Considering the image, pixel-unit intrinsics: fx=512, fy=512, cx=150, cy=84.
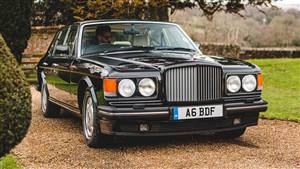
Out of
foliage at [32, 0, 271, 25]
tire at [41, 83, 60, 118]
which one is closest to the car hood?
tire at [41, 83, 60, 118]

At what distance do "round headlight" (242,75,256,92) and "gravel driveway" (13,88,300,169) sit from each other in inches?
27.7

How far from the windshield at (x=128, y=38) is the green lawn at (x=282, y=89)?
8.27ft

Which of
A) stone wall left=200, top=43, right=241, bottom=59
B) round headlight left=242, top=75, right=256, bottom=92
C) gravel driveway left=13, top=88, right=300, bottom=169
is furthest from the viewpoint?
stone wall left=200, top=43, right=241, bottom=59

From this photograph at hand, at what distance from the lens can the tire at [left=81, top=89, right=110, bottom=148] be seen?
5836mm

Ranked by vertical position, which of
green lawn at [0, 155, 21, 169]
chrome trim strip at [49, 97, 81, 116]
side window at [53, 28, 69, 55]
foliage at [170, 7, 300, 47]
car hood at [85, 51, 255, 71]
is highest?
side window at [53, 28, 69, 55]

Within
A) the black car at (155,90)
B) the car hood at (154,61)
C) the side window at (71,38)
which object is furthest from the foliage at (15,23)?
the car hood at (154,61)

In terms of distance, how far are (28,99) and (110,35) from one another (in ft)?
10.5

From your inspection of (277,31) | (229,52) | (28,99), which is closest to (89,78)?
(28,99)

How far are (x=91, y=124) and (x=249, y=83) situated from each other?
1.95m

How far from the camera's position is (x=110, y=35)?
704cm

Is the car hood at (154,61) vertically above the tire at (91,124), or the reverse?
the car hood at (154,61)

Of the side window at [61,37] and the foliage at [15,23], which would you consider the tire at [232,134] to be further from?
the foliage at [15,23]

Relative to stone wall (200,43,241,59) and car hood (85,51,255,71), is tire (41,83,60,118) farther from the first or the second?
stone wall (200,43,241,59)

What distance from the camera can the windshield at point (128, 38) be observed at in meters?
6.86
